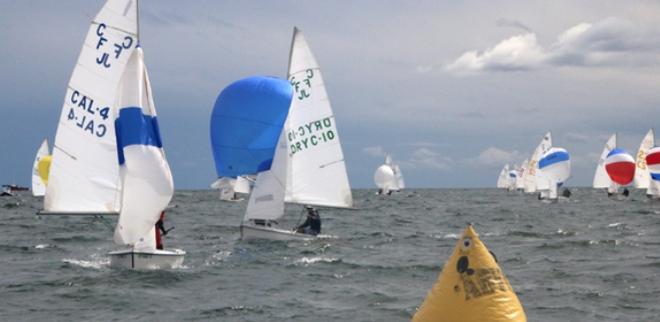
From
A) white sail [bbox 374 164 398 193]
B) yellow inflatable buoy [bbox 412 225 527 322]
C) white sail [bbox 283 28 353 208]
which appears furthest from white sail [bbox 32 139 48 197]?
yellow inflatable buoy [bbox 412 225 527 322]

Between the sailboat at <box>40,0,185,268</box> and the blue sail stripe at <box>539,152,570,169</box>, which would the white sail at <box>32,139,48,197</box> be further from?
the sailboat at <box>40,0,185,268</box>

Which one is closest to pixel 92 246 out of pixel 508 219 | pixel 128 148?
pixel 128 148

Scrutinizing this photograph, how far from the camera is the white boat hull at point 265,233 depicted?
27.9 meters

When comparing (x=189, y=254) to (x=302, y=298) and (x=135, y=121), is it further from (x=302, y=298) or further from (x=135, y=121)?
(x=302, y=298)

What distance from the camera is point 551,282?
19484mm

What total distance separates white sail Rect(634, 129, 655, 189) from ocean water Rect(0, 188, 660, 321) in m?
44.8

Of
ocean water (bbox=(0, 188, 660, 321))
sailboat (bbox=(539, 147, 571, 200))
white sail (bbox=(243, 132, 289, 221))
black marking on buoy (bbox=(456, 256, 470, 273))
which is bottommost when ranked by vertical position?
ocean water (bbox=(0, 188, 660, 321))

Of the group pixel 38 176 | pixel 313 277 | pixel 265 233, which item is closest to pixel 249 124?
pixel 265 233

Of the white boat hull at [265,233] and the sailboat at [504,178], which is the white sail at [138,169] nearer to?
the white boat hull at [265,233]

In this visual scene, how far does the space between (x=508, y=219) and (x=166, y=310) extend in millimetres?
32254

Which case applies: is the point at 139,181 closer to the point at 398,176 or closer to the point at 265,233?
the point at 265,233

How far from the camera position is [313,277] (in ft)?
67.7

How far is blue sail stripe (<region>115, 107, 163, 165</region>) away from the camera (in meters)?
20.0

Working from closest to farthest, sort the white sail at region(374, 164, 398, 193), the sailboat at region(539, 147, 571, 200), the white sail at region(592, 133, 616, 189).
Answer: the sailboat at region(539, 147, 571, 200) < the white sail at region(592, 133, 616, 189) < the white sail at region(374, 164, 398, 193)
